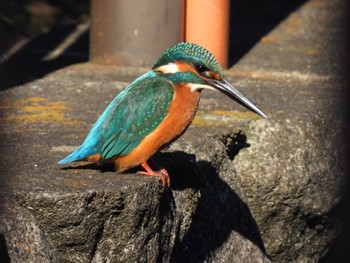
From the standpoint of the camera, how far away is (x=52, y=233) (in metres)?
3.98

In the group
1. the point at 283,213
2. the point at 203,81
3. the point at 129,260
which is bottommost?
the point at 283,213

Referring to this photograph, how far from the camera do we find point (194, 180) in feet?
15.5

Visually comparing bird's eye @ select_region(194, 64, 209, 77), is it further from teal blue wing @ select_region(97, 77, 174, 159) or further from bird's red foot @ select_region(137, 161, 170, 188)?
bird's red foot @ select_region(137, 161, 170, 188)

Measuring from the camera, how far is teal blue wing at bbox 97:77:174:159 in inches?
171

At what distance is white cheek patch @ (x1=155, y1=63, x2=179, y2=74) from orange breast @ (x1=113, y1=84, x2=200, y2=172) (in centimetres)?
12

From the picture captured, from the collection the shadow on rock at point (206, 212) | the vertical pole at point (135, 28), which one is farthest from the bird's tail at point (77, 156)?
the vertical pole at point (135, 28)

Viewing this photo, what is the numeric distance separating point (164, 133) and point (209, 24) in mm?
2408

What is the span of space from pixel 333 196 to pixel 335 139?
0.36 metres

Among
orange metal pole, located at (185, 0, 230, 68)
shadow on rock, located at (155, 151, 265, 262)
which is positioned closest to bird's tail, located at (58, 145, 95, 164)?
shadow on rock, located at (155, 151, 265, 262)

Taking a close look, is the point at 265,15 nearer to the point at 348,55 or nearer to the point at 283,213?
the point at 348,55

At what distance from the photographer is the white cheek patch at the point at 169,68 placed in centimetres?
448

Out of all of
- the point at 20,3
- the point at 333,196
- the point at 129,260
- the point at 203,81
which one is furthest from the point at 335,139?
the point at 20,3

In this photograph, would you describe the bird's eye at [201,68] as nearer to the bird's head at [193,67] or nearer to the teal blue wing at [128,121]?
the bird's head at [193,67]

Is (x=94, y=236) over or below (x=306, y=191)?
over
